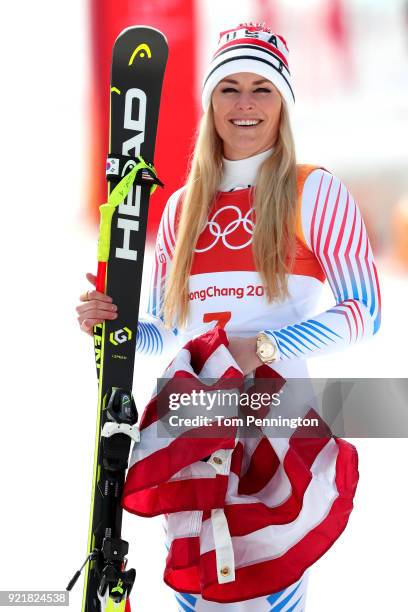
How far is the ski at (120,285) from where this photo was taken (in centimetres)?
225

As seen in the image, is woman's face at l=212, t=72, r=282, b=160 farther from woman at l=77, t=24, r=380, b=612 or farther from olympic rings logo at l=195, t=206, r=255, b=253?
olympic rings logo at l=195, t=206, r=255, b=253

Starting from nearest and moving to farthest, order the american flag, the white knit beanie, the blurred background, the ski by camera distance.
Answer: the american flag < the ski < the white knit beanie < the blurred background

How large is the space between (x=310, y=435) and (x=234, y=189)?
59cm

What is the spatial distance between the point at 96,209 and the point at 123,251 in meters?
7.80

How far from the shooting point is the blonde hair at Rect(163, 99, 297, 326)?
7.45 ft

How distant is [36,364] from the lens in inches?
228

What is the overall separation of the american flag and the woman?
2.6 inches

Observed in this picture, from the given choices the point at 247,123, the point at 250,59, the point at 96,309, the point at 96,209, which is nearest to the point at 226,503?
the point at 96,309

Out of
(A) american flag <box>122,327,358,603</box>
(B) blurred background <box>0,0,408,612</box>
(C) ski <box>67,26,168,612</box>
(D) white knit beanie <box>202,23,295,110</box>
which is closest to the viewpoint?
(A) american flag <box>122,327,358,603</box>

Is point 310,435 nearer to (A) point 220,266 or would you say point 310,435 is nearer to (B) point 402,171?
(A) point 220,266

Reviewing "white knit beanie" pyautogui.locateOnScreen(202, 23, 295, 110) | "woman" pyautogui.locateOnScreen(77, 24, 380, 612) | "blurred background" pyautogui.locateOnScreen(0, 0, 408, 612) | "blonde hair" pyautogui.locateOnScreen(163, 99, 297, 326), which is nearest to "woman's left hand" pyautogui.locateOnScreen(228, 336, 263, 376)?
"woman" pyautogui.locateOnScreen(77, 24, 380, 612)

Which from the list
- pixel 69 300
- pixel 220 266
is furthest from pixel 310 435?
pixel 69 300

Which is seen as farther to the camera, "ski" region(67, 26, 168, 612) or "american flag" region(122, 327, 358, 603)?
"ski" region(67, 26, 168, 612)

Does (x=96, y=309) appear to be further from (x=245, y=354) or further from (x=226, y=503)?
(x=226, y=503)
